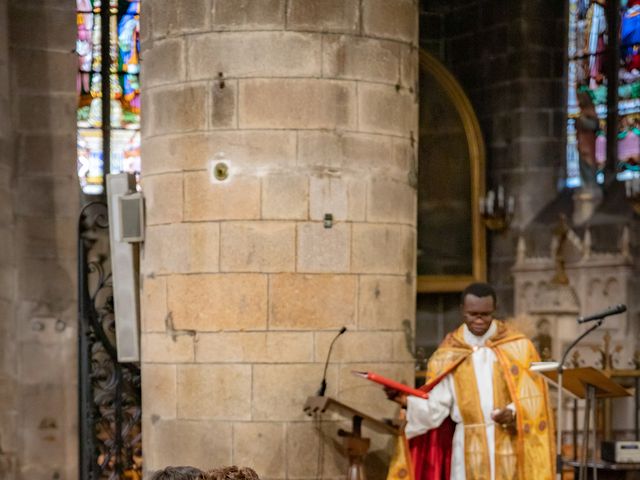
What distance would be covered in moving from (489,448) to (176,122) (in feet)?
8.21

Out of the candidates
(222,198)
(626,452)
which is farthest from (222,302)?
(626,452)

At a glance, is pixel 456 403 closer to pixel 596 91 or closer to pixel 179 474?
pixel 179 474

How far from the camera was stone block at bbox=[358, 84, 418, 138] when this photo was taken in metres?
8.37

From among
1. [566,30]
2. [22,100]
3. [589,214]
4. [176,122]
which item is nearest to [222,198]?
[176,122]

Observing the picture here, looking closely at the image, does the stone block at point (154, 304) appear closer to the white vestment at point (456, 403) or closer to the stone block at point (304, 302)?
the stone block at point (304, 302)

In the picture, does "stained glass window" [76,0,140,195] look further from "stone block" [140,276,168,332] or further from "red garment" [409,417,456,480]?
"red garment" [409,417,456,480]

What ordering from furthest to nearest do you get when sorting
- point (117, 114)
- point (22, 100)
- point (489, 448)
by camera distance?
point (117, 114)
point (22, 100)
point (489, 448)

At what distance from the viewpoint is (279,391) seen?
8.16m

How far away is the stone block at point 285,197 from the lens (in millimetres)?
8188

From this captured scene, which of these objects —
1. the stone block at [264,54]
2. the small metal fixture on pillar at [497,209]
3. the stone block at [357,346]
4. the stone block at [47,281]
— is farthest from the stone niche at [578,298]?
the stone block at [264,54]

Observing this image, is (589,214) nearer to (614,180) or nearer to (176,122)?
(614,180)

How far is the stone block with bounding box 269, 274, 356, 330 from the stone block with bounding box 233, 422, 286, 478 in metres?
0.55

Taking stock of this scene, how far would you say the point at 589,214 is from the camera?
46.2ft

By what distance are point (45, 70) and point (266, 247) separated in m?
4.79
